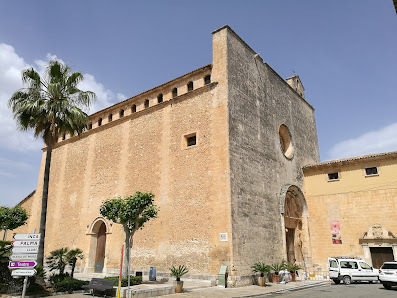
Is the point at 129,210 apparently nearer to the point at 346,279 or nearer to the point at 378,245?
the point at 346,279

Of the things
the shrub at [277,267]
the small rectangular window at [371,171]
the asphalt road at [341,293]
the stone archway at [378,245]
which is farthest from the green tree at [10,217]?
the small rectangular window at [371,171]

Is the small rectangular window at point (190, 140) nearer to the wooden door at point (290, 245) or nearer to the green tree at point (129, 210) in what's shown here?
the green tree at point (129, 210)

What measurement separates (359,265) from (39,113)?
730 inches

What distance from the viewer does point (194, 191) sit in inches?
652

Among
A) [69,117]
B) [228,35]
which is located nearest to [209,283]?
[69,117]

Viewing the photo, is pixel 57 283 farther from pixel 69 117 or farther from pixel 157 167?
pixel 157 167

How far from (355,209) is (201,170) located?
11.7 m

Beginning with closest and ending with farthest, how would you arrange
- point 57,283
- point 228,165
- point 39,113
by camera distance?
1. point 57,283
2. point 39,113
3. point 228,165

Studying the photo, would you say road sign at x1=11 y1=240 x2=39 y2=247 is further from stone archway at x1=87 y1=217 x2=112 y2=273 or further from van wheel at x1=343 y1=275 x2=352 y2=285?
van wheel at x1=343 y1=275 x2=352 y2=285

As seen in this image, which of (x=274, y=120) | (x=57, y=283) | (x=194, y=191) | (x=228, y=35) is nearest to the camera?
(x=57, y=283)

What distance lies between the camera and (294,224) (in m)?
21.4

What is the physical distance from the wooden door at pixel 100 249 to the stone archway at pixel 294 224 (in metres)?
12.0

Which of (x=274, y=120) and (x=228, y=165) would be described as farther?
(x=274, y=120)

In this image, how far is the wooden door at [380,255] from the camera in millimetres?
19156
